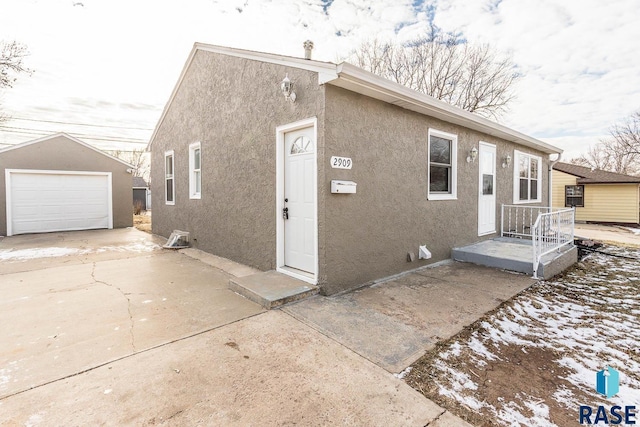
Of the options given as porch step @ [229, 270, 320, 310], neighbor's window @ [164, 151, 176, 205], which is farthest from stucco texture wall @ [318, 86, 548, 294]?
neighbor's window @ [164, 151, 176, 205]

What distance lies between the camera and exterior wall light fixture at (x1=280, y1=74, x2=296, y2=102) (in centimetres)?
445

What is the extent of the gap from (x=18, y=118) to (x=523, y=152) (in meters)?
28.9

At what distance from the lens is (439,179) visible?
6.23 meters

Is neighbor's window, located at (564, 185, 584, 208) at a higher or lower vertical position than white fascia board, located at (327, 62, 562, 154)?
lower

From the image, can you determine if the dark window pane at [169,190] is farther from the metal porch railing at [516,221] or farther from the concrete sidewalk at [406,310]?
the metal porch railing at [516,221]

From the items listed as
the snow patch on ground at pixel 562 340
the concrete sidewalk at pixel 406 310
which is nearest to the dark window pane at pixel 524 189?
the snow patch on ground at pixel 562 340

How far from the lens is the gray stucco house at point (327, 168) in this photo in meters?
4.25

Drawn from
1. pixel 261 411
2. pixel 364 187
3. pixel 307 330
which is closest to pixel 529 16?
pixel 364 187

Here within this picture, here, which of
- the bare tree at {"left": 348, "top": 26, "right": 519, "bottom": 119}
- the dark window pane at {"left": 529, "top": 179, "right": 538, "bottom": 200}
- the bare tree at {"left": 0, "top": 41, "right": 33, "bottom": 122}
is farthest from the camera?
the bare tree at {"left": 348, "top": 26, "right": 519, "bottom": 119}

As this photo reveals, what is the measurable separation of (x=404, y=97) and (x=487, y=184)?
14.2ft

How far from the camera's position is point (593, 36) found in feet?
27.1

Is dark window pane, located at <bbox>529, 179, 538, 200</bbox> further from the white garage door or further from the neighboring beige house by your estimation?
the white garage door

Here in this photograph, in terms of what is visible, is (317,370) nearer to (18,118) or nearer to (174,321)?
(174,321)

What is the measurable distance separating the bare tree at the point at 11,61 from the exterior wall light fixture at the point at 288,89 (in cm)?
1150
